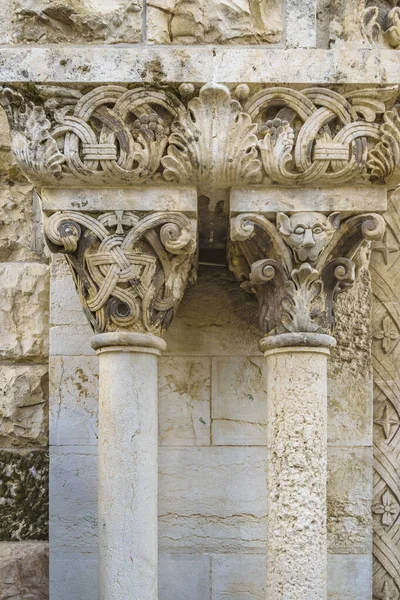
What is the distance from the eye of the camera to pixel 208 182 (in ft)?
11.1

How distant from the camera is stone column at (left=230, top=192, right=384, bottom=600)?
333cm

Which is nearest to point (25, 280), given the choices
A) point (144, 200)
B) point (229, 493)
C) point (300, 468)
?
point (144, 200)

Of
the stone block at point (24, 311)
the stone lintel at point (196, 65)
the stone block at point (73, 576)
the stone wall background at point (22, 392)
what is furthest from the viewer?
the stone block at point (24, 311)

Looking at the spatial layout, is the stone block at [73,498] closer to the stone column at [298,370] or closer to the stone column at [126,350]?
the stone column at [126,350]

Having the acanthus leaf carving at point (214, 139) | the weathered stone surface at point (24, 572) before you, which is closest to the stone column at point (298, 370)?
the acanthus leaf carving at point (214, 139)

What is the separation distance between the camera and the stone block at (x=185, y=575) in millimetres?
4023

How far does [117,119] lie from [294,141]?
2.13 feet

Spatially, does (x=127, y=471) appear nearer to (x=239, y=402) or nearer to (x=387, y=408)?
(x=239, y=402)

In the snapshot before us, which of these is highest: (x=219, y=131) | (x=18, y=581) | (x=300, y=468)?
(x=219, y=131)

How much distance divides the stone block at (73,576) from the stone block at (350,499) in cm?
107

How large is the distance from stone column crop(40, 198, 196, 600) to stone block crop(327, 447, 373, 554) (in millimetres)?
1049

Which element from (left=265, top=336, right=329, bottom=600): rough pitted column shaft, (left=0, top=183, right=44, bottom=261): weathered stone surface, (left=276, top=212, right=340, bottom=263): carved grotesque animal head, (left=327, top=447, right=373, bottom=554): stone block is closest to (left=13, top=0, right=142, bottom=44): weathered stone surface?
(left=276, top=212, right=340, bottom=263): carved grotesque animal head

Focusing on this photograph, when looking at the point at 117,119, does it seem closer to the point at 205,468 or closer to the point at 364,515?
the point at 205,468

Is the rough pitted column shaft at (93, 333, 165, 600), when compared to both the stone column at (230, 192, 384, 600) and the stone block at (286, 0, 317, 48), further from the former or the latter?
the stone block at (286, 0, 317, 48)
